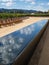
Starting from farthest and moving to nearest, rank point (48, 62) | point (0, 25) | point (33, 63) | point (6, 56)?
point (0, 25) < point (48, 62) < point (33, 63) < point (6, 56)

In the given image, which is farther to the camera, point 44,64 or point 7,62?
point 44,64

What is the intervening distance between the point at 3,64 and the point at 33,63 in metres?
3.91

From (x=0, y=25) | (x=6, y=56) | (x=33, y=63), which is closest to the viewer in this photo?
(x=6, y=56)

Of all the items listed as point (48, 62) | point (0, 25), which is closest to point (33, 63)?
point (48, 62)

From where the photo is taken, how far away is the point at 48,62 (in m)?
7.48

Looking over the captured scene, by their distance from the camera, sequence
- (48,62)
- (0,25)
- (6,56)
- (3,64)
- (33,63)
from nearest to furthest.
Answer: (3,64)
(6,56)
(33,63)
(48,62)
(0,25)

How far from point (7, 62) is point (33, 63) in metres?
3.82

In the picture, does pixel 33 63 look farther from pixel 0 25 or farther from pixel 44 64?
pixel 0 25

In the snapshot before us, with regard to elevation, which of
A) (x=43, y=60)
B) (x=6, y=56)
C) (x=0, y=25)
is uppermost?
(x=6, y=56)

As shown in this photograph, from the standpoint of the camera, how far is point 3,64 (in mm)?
3199

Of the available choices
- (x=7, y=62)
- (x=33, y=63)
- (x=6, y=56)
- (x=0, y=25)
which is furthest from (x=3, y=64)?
(x=0, y=25)

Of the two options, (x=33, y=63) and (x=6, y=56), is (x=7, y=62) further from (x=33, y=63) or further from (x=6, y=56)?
(x=33, y=63)

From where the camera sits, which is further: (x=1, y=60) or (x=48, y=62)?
(x=48, y=62)

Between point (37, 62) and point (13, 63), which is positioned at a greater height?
point (13, 63)
